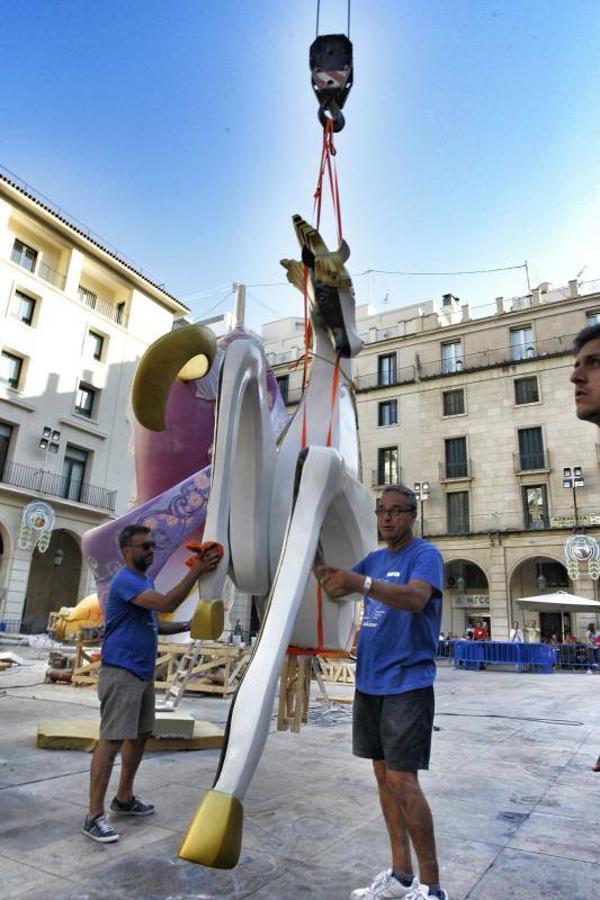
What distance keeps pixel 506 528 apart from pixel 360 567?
73.7 ft

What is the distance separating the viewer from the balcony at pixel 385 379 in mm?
28172

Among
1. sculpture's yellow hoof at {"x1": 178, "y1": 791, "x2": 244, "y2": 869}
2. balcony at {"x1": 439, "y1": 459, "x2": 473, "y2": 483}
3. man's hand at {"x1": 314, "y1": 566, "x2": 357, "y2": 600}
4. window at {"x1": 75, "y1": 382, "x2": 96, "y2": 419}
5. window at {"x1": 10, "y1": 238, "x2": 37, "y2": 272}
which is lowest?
sculpture's yellow hoof at {"x1": 178, "y1": 791, "x2": 244, "y2": 869}

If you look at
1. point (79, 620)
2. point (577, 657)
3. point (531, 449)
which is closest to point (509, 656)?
point (577, 657)

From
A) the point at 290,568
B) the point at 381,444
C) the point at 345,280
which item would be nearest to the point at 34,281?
the point at 381,444

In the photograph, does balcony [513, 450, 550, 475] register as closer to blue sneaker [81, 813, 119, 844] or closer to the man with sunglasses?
the man with sunglasses

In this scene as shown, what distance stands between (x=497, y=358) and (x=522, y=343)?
1150mm

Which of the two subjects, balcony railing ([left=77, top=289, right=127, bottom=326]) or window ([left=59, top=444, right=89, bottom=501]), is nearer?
window ([left=59, top=444, right=89, bottom=501])

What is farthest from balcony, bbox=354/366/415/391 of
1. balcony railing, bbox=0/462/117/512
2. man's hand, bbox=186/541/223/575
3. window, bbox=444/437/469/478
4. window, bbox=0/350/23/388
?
man's hand, bbox=186/541/223/575

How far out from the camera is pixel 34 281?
2098cm

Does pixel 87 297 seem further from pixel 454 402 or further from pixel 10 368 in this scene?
pixel 454 402

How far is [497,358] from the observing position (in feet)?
85.7

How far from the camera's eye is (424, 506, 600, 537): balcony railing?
72.9 ft

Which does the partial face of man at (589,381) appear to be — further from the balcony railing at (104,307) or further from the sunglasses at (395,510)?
the balcony railing at (104,307)

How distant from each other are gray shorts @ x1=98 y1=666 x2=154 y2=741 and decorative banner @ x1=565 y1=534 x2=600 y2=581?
21081 mm
